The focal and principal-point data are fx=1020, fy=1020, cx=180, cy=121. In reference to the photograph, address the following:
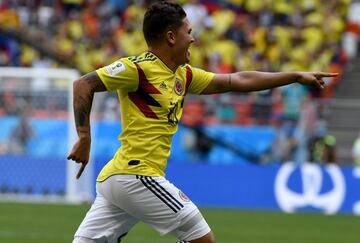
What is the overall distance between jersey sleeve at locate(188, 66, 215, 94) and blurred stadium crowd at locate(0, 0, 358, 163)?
1516 centimetres

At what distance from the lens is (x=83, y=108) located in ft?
22.3

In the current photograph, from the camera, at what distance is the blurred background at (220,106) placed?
19.3m

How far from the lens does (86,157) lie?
6719 mm

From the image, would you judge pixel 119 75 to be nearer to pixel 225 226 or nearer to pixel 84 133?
pixel 84 133

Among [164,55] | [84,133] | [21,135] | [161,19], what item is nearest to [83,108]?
[84,133]

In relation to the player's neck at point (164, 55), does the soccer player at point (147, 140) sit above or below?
below

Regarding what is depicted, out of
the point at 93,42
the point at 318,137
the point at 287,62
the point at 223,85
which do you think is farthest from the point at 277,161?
the point at 223,85

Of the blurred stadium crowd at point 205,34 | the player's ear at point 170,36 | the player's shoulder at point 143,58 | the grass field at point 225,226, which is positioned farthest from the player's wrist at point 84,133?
the blurred stadium crowd at point 205,34

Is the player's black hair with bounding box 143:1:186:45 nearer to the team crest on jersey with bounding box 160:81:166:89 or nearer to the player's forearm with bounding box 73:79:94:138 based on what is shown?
the team crest on jersey with bounding box 160:81:166:89

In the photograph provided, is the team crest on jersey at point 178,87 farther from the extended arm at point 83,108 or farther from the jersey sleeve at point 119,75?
the extended arm at point 83,108

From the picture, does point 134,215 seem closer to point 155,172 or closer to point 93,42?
point 155,172

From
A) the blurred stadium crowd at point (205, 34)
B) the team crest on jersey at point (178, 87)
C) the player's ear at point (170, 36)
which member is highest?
the blurred stadium crowd at point (205, 34)

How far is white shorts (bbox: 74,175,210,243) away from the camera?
22.8 feet

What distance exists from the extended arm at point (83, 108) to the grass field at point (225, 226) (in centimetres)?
556
